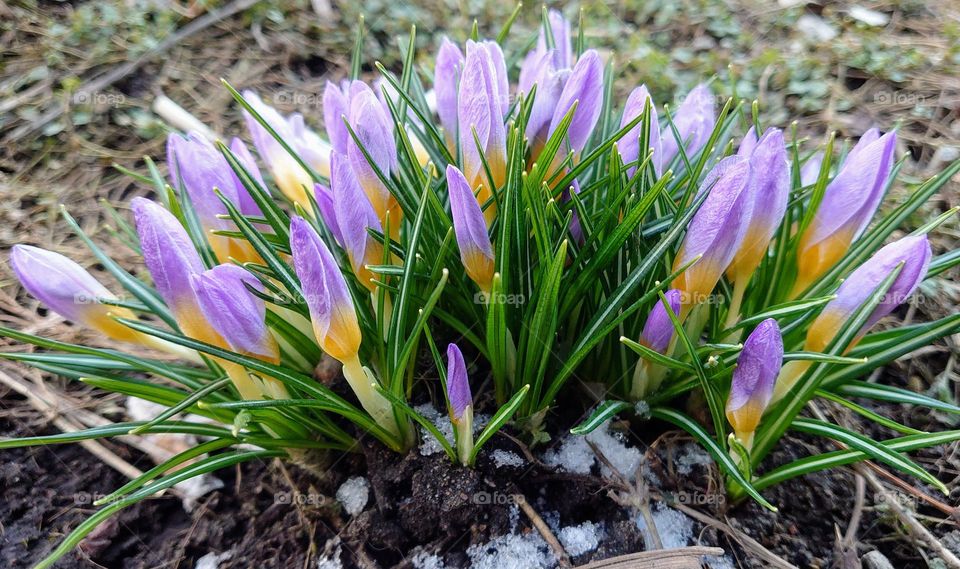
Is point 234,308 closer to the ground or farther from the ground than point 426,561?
farther from the ground

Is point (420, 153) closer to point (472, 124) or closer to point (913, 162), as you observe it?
point (472, 124)

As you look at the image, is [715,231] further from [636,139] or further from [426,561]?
[426,561]

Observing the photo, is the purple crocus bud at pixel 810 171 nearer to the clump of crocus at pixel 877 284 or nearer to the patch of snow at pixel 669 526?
the clump of crocus at pixel 877 284

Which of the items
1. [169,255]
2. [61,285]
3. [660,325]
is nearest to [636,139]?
[660,325]

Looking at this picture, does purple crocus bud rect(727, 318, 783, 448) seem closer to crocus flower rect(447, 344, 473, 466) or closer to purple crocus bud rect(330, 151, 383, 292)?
crocus flower rect(447, 344, 473, 466)

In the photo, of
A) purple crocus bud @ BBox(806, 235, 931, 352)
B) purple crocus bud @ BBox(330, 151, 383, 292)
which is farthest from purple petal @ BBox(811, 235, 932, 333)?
purple crocus bud @ BBox(330, 151, 383, 292)
